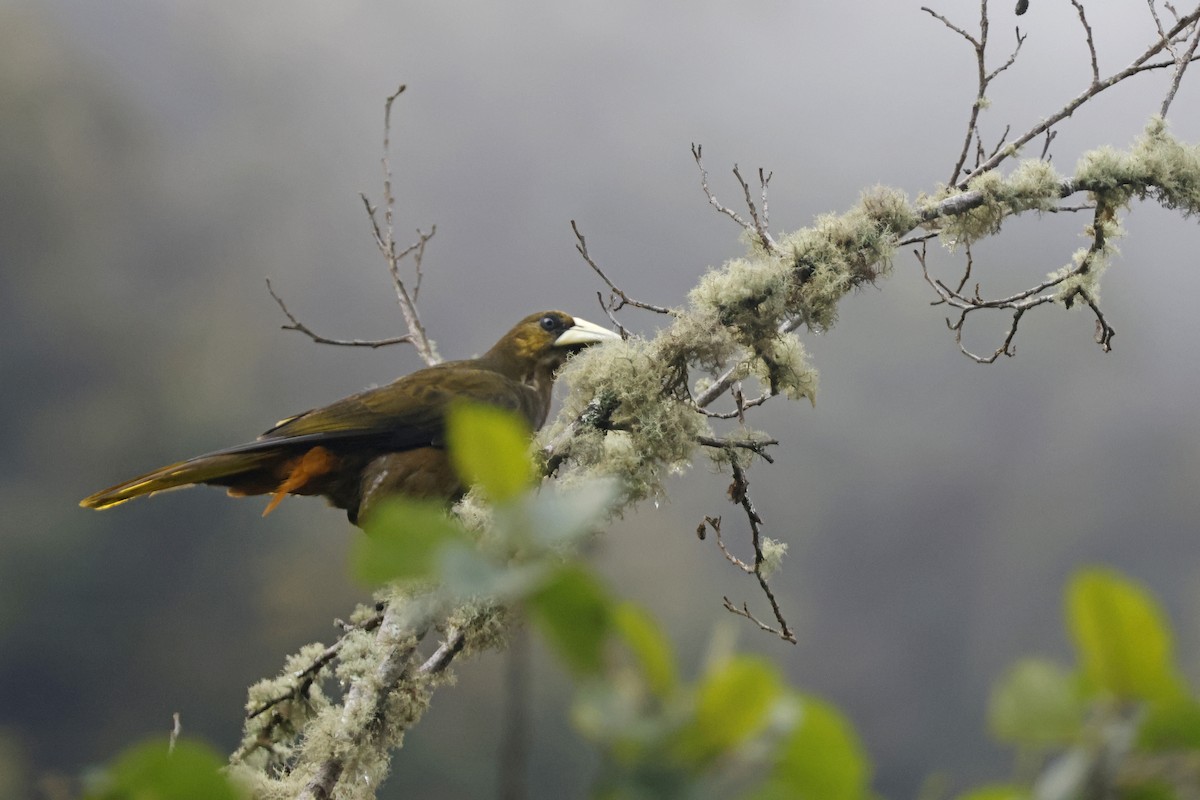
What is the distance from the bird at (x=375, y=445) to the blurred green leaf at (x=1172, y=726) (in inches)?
85.1

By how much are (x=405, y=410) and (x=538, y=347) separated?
42 centimetres

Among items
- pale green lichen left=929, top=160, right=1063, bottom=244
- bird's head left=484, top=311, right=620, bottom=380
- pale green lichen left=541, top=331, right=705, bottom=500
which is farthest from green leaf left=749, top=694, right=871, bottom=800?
bird's head left=484, top=311, right=620, bottom=380

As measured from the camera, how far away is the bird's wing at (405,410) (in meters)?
2.51

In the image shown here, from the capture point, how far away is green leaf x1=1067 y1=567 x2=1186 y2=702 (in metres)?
0.32

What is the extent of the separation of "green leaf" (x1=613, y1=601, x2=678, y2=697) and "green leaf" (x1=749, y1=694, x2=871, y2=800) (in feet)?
0.16

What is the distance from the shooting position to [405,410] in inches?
102

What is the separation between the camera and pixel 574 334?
276 centimetres

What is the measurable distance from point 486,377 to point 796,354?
829 millimetres

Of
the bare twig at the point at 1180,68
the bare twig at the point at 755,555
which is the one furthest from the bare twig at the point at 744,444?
the bare twig at the point at 1180,68

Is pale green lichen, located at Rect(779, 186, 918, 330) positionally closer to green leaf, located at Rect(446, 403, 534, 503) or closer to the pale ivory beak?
the pale ivory beak

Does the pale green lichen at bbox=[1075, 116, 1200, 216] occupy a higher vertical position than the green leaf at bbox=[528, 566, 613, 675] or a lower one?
higher

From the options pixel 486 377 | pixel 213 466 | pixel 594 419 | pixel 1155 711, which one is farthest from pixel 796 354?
pixel 1155 711

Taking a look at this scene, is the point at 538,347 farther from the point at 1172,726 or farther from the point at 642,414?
the point at 1172,726

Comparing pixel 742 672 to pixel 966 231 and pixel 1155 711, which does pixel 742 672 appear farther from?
pixel 966 231
